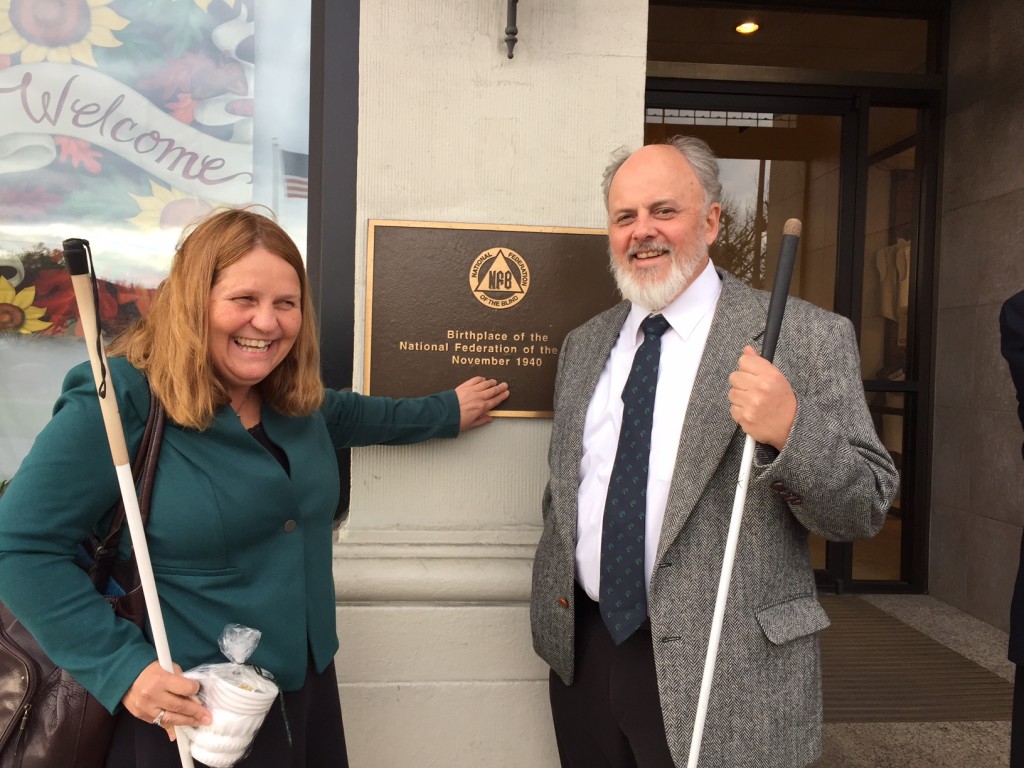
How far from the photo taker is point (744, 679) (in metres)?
1.88

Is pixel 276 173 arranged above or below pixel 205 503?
above

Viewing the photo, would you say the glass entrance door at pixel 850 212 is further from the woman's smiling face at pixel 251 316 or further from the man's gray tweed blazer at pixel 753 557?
the woman's smiling face at pixel 251 316

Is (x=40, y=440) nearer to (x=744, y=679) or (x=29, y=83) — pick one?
(x=744, y=679)

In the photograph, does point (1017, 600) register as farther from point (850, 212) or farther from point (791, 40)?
point (791, 40)

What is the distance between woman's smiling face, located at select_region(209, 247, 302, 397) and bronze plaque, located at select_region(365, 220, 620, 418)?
82cm

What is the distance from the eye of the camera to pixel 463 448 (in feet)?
9.32

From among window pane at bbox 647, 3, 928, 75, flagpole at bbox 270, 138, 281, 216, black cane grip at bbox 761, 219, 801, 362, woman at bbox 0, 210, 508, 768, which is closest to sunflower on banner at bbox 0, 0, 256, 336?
flagpole at bbox 270, 138, 281, 216

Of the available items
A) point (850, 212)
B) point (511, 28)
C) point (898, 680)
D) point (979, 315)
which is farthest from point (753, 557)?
point (850, 212)

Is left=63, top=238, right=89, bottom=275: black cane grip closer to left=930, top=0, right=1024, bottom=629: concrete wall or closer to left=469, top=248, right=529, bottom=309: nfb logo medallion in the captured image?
left=469, top=248, right=529, bottom=309: nfb logo medallion

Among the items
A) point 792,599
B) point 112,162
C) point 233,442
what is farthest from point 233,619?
point 112,162

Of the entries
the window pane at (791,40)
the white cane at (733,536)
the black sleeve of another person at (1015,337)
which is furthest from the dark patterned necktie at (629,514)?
the window pane at (791,40)

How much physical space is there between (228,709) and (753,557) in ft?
4.11

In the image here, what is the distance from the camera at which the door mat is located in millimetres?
→ 4059

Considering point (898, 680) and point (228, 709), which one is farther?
point (898, 680)
